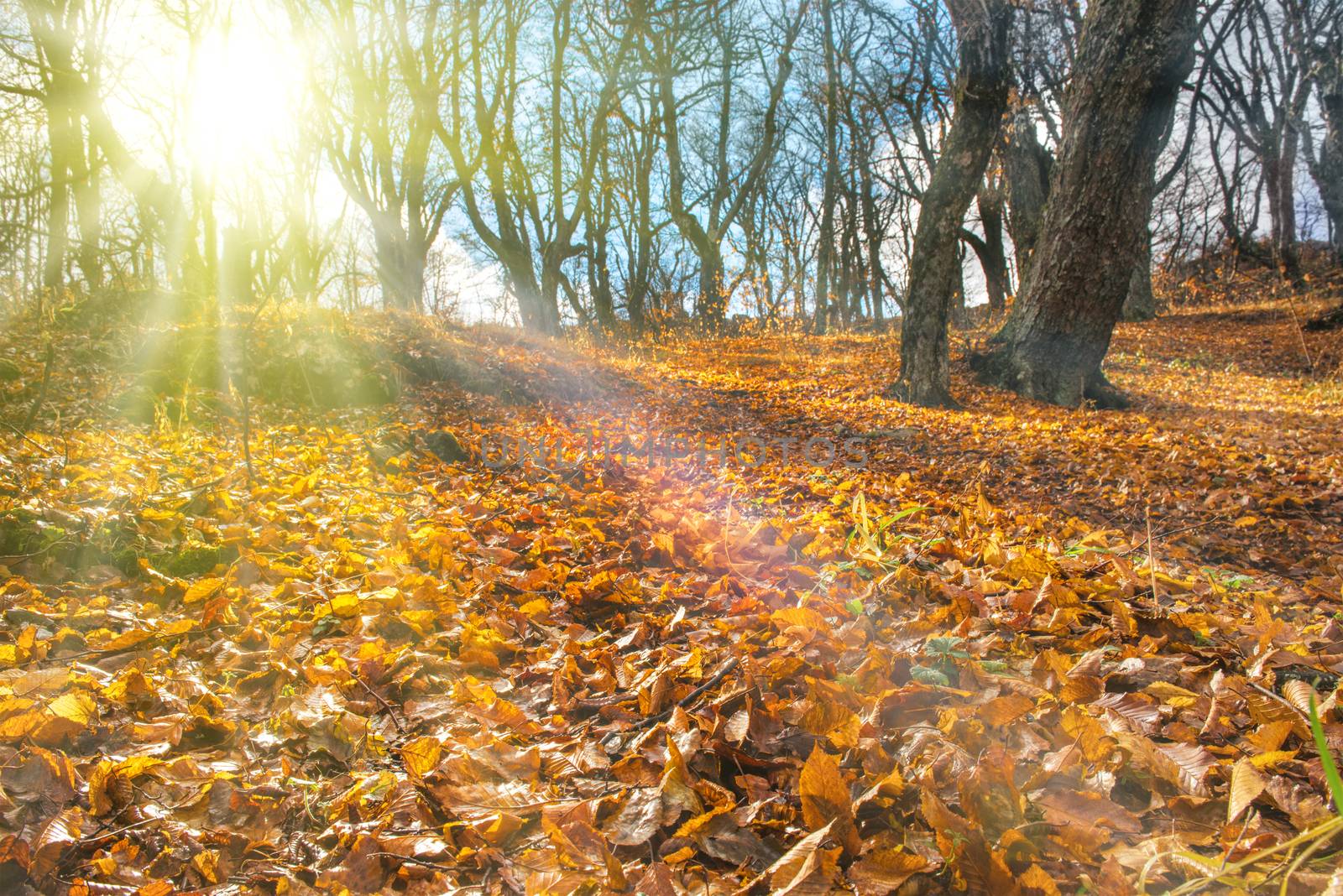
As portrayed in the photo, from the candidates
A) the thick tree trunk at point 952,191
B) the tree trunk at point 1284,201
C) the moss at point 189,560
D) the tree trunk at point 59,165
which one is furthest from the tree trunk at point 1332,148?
the tree trunk at point 59,165

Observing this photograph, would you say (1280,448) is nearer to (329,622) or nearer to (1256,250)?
(329,622)

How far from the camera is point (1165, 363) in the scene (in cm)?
918

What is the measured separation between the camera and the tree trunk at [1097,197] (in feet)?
18.1

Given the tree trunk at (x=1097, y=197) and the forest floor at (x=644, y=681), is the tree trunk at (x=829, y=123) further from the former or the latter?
the forest floor at (x=644, y=681)

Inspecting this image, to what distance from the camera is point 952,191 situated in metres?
5.90

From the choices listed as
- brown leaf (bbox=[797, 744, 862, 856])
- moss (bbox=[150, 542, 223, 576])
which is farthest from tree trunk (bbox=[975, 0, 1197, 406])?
moss (bbox=[150, 542, 223, 576])

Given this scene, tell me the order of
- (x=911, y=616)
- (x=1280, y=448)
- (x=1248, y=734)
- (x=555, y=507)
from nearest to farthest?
(x=1248, y=734) < (x=911, y=616) < (x=555, y=507) < (x=1280, y=448)

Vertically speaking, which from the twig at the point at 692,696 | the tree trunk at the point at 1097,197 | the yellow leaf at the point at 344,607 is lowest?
the twig at the point at 692,696

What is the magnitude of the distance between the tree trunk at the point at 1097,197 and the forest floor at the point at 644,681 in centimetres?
296

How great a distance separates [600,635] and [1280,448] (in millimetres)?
4815

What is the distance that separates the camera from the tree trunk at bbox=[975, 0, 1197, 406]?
5.52 meters

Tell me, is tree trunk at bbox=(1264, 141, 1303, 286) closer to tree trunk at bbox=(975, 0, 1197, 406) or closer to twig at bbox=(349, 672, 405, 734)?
tree trunk at bbox=(975, 0, 1197, 406)

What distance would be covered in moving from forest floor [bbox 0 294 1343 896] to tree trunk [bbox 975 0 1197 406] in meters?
2.96

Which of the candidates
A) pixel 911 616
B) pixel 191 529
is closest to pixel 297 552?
pixel 191 529
